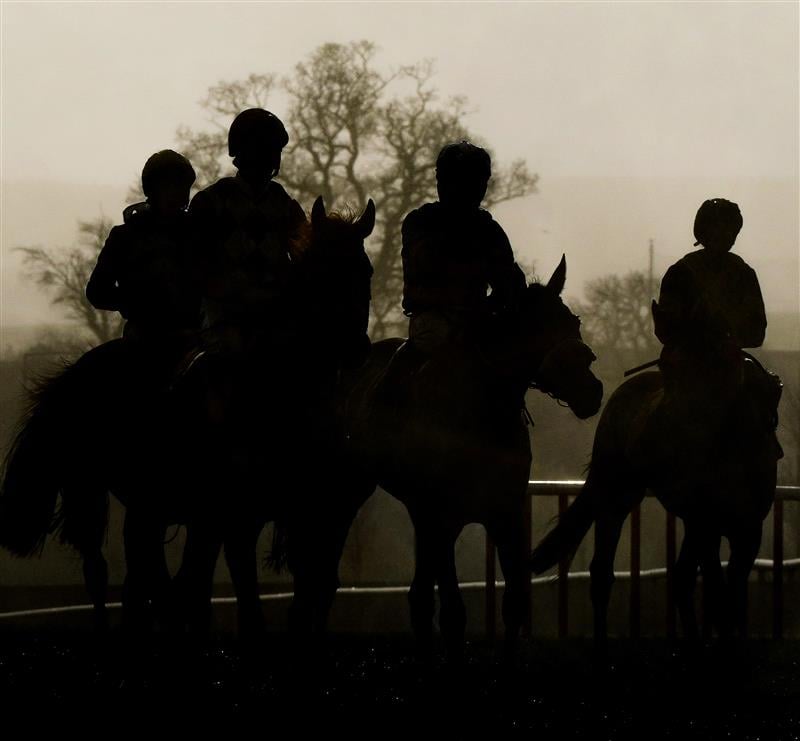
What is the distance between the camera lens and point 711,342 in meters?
9.38

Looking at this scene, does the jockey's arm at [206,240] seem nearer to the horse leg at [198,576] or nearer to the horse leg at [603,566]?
the horse leg at [198,576]

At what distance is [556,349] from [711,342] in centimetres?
181

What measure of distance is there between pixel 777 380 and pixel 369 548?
2203cm

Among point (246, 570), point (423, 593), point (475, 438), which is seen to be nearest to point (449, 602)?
point (423, 593)

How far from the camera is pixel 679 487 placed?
32.2 ft

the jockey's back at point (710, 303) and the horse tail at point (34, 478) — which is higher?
the jockey's back at point (710, 303)

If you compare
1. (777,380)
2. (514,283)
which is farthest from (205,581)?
(777,380)

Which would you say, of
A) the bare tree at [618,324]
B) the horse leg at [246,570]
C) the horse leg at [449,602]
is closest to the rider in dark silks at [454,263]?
the horse leg at [449,602]

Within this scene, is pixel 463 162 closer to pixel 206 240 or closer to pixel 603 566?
pixel 206 240

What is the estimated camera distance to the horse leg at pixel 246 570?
780cm

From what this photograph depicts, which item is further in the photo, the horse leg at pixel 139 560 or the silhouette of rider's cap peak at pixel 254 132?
the horse leg at pixel 139 560

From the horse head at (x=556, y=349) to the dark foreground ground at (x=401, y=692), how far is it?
1712mm

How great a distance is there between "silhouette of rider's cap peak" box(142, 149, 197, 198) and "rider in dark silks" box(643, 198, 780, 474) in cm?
329

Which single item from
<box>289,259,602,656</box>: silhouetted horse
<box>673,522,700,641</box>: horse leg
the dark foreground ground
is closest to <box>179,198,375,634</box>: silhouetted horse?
<box>289,259,602,656</box>: silhouetted horse
